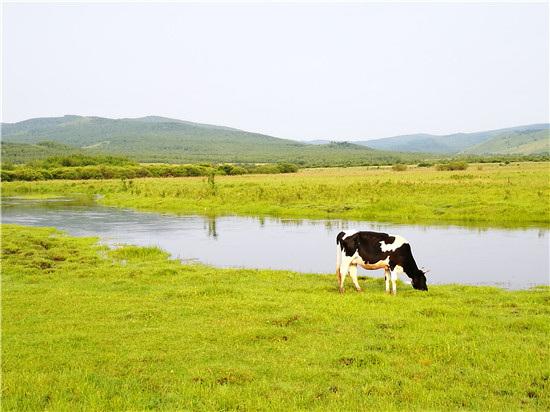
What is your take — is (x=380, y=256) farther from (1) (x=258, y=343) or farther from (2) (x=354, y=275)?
(1) (x=258, y=343)

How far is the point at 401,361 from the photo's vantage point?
7973mm

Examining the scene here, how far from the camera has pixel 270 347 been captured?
8.64 m

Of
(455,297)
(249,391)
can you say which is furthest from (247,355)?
(455,297)

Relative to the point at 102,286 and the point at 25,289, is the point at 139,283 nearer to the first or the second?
the point at 102,286

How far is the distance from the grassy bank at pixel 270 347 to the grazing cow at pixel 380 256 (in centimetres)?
56

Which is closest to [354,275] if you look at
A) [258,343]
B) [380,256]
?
[380,256]

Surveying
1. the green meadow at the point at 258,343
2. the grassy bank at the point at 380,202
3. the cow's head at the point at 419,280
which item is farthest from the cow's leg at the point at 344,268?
the grassy bank at the point at 380,202

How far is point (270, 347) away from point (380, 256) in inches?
202

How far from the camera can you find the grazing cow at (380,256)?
12867 mm

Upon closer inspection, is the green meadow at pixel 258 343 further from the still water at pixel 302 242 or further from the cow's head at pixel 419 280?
the still water at pixel 302 242

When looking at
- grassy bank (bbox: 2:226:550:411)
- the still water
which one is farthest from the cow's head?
the still water

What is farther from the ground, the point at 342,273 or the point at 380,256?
the point at 380,256

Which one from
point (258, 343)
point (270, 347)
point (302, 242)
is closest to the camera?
point (270, 347)

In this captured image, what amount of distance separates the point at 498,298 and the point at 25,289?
1177cm
